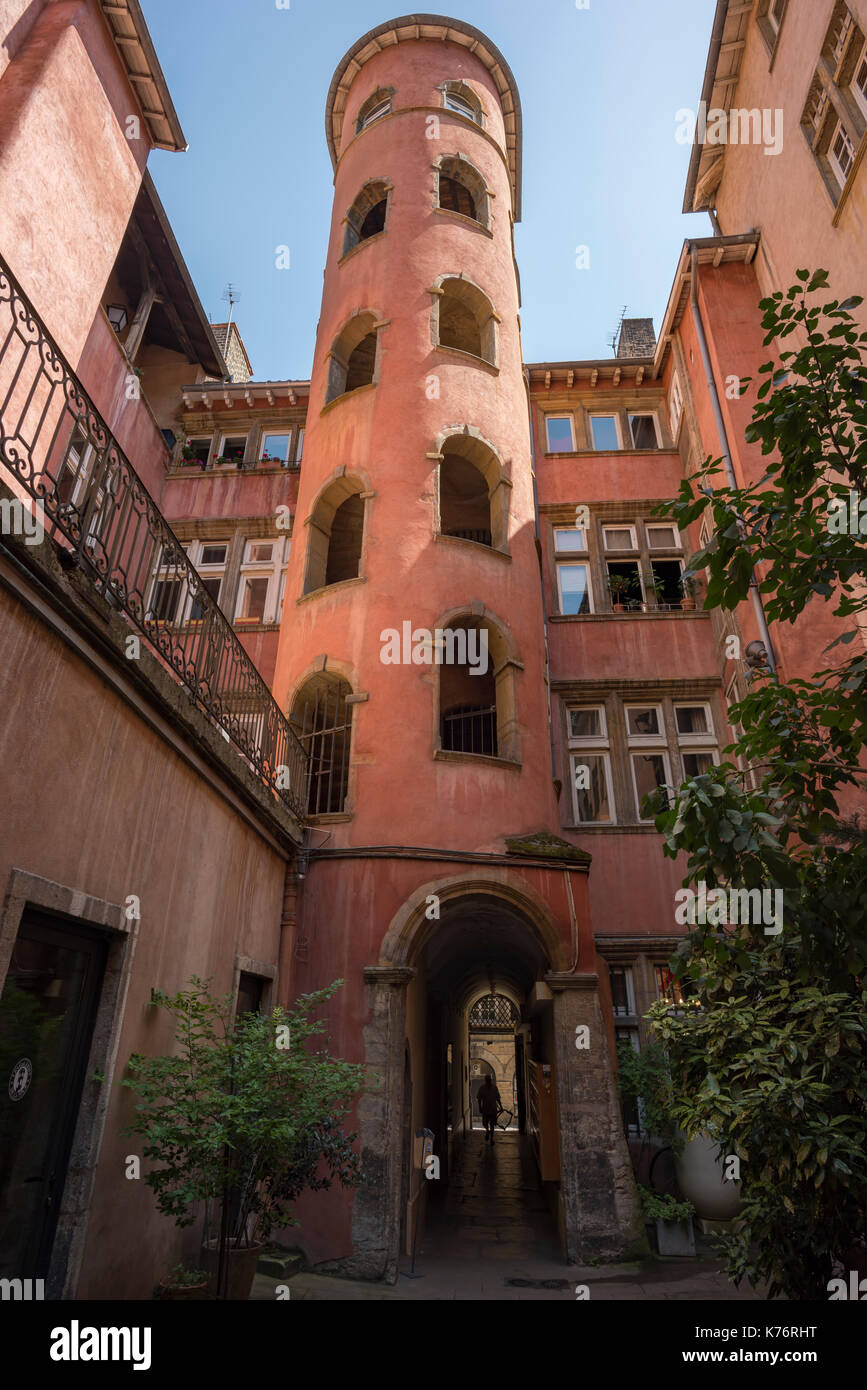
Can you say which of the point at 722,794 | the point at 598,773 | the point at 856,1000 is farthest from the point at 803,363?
the point at 598,773

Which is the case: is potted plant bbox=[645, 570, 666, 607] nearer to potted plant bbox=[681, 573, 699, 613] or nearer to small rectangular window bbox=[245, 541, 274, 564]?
potted plant bbox=[681, 573, 699, 613]

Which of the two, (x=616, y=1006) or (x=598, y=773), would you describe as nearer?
(x=616, y=1006)

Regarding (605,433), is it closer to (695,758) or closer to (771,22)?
(771,22)

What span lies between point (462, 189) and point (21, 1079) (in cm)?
1940

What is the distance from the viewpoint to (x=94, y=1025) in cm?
566

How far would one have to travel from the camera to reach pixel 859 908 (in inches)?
186

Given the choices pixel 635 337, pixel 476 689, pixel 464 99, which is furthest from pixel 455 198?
pixel 476 689
